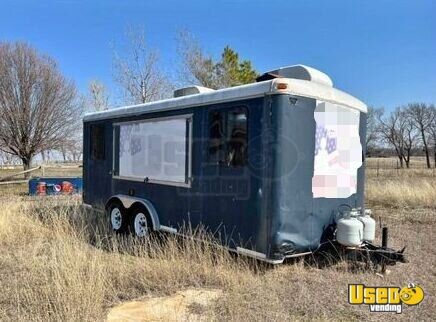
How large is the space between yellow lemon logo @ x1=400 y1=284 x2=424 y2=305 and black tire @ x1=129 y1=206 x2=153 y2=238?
4.00 meters

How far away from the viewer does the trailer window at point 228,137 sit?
5395 millimetres

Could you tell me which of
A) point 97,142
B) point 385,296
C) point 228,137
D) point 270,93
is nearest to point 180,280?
point 228,137

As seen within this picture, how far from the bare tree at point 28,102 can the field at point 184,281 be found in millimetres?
17598

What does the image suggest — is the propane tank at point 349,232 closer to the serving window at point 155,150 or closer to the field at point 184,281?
the field at point 184,281

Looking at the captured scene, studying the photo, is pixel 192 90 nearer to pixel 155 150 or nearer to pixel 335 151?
pixel 155 150

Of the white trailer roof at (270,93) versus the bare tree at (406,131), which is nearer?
the white trailer roof at (270,93)

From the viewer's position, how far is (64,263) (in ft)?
17.1

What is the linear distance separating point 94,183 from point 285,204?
533 cm

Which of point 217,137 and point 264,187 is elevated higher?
point 217,137

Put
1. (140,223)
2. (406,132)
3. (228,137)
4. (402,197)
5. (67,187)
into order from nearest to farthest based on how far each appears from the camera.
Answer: (228,137) < (140,223) < (402,197) < (67,187) < (406,132)

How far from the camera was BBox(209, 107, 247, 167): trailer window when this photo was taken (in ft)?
17.7

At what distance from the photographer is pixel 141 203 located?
23.9 ft

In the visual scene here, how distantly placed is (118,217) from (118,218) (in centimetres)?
2

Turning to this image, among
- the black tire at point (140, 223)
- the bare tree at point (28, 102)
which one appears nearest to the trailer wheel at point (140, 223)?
the black tire at point (140, 223)
